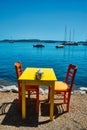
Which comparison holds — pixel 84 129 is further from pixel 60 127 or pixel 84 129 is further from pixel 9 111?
pixel 9 111

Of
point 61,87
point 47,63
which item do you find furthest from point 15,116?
point 47,63

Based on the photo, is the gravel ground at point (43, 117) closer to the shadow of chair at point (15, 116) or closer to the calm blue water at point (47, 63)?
the shadow of chair at point (15, 116)

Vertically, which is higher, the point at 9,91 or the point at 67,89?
the point at 67,89

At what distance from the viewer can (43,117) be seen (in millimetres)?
5547

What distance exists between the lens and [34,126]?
16.4ft

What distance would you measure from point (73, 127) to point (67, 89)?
1197 millimetres

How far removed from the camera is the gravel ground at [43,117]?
4992 millimetres

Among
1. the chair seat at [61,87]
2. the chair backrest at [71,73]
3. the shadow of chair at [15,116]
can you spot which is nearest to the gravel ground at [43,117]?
the shadow of chair at [15,116]

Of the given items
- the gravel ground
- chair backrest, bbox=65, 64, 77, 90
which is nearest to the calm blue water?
chair backrest, bbox=65, 64, 77, 90

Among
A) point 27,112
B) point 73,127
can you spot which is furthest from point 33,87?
point 73,127

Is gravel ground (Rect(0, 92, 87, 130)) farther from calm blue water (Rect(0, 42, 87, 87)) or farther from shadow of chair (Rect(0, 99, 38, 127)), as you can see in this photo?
calm blue water (Rect(0, 42, 87, 87))

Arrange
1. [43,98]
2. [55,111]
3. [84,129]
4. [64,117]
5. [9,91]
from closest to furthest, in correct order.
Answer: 1. [84,129]
2. [64,117]
3. [55,111]
4. [43,98]
5. [9,91]

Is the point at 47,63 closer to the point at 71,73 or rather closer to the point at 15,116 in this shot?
the point at 71,73

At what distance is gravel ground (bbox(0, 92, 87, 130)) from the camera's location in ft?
16.4
